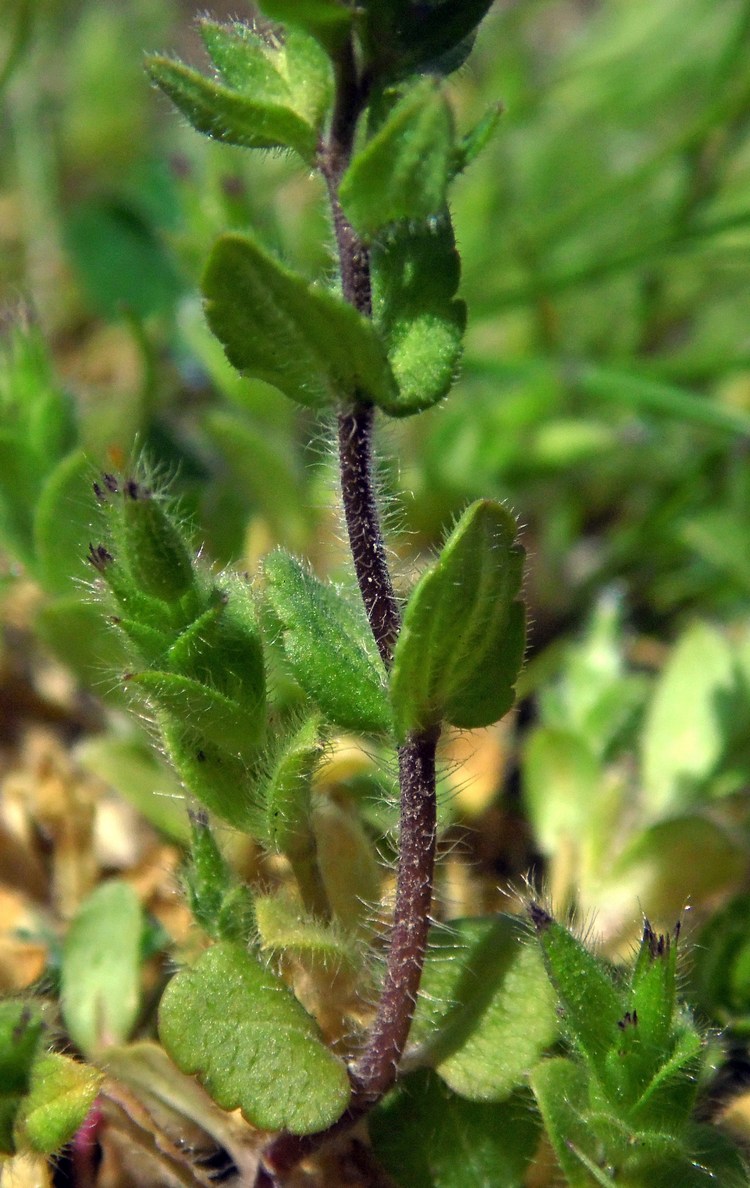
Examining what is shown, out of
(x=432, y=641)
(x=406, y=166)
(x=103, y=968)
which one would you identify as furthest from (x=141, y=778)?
(x=406, y=166)

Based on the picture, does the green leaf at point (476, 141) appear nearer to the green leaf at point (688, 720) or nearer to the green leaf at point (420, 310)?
the green leaf at point (420, 310)

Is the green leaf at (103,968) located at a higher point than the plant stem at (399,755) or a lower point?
lower

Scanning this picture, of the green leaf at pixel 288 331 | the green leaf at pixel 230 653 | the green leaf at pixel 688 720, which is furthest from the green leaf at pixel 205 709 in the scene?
the green leaf at pixel 688 720

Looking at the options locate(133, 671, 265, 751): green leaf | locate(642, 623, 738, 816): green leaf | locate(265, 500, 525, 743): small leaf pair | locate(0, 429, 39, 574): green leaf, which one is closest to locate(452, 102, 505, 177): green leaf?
locate(265, 500, 525, 743): small leaf pair

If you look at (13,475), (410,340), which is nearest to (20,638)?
(13,475)

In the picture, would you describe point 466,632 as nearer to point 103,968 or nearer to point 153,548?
point 153,548

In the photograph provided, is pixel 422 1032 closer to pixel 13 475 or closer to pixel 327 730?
pixel 327 730

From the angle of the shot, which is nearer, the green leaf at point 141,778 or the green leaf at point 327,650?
the green leaf at point 327,650

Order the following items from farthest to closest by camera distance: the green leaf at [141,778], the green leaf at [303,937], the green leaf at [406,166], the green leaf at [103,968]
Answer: the green leaf at [141,778] → the green leaf at [103,968] → the green leaf at [303,937] → the green leaf at [406,166]
